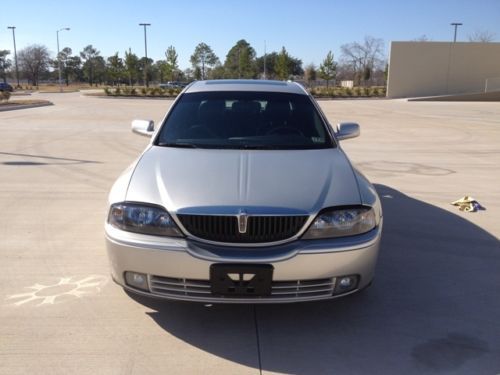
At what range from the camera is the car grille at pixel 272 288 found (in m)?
2.93

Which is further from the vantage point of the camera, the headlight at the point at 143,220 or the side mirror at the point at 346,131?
the side mirror at the point at 346,131

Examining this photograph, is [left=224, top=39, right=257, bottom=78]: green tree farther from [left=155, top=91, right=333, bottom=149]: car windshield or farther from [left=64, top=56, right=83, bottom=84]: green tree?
[left=155, top=91, right=333, bottom=149]: car windshield

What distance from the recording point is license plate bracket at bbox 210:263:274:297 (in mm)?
2832

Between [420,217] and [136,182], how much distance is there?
12.2 feet

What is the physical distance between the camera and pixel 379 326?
3.28 metres

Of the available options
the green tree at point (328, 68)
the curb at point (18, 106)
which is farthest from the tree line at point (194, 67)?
the curb at point (18, 106)

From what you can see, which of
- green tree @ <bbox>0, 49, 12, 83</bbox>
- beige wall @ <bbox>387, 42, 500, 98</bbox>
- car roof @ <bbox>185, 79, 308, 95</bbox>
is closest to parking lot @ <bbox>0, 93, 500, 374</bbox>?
car roof @ <bbox>185, 79, 308, 95</bbox>

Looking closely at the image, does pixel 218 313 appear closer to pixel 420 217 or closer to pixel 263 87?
pixel 263 87

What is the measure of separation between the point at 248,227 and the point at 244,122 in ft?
5.59

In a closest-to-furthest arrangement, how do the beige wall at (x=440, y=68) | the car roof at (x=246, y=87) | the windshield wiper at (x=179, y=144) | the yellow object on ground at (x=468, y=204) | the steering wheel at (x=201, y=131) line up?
the windshield wiper at (x=179, y=144)
the steering wheel at (x=201, y=131)
the car roof at (x=246, y=87)
the yellow object on ground at (x=468, y=204)
the beige wall at (x=440, y=68)

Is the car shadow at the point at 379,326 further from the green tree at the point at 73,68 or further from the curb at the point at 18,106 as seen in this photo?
the green tree at the point at 73,68

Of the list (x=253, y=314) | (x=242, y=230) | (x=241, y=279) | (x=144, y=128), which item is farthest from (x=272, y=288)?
(x=144, y=128)

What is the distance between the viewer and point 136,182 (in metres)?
3.32

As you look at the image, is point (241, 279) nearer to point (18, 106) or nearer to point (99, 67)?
point (18, 106)
